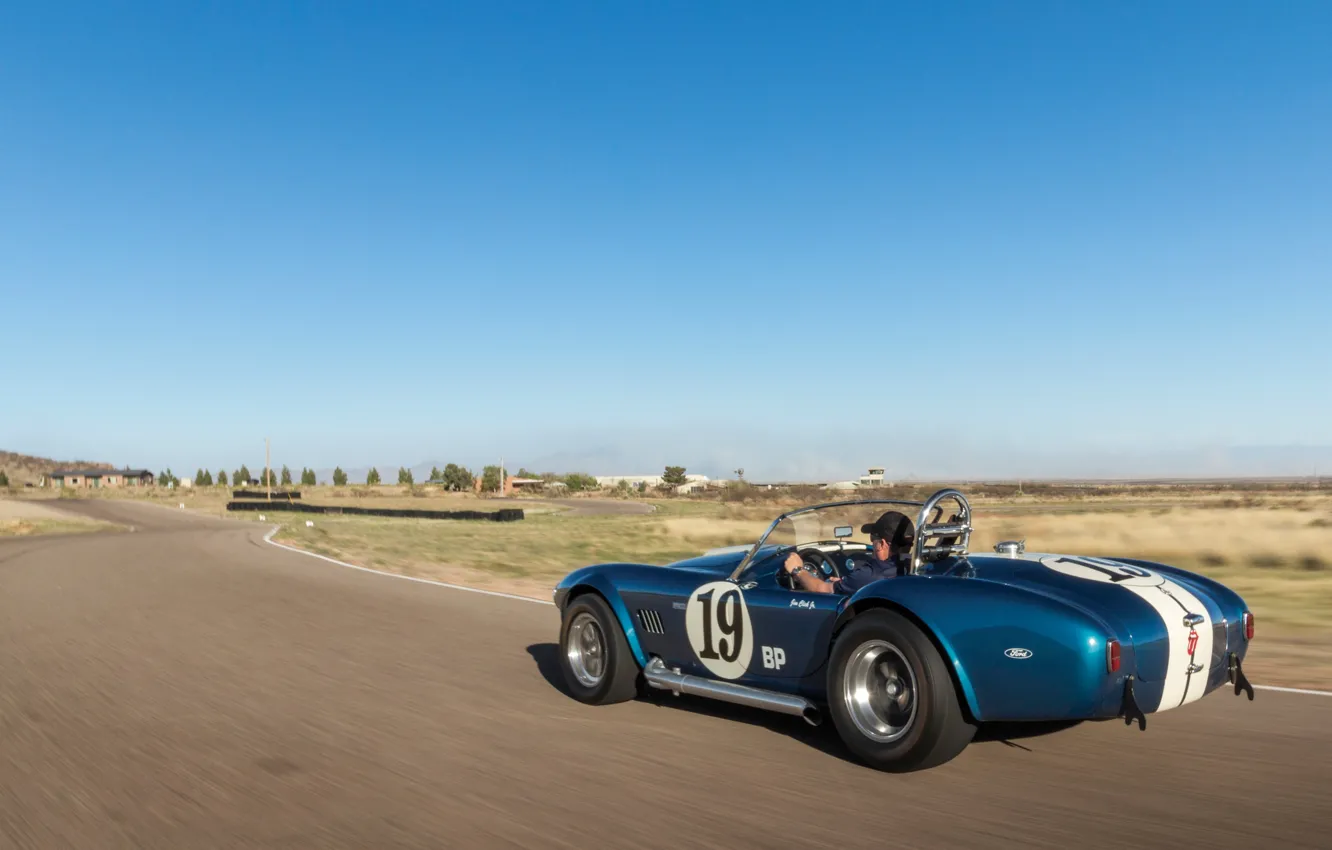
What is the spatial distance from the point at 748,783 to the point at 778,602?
3.50ft

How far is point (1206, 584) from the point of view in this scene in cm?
534

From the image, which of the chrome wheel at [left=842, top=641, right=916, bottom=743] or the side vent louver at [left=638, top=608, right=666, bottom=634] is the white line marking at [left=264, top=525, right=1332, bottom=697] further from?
the side vent louver at [left=638, top=608, right=666, bottom=634]

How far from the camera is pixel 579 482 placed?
13062 cm

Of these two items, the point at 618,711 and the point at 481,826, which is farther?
the point at 618,711

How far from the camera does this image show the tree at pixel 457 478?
13021 cm

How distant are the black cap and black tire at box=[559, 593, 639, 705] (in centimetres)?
173

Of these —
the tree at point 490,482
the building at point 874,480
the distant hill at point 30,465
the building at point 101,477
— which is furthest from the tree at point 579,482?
the building at point 874,480

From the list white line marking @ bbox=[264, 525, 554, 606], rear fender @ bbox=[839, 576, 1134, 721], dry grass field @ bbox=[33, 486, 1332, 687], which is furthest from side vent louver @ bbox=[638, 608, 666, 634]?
white line marking @ bbox=[264, 525, 554, 606]

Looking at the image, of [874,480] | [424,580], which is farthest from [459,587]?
[874,480]

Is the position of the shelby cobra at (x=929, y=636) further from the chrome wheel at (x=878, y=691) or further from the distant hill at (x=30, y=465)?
the distant hill at (x=30, y=465)

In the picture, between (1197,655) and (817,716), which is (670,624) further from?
(1197,655)

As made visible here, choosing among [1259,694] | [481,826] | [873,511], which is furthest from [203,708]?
[1259,694]

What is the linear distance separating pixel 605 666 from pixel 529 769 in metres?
1.53

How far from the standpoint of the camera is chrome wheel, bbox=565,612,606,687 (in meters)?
6.84
